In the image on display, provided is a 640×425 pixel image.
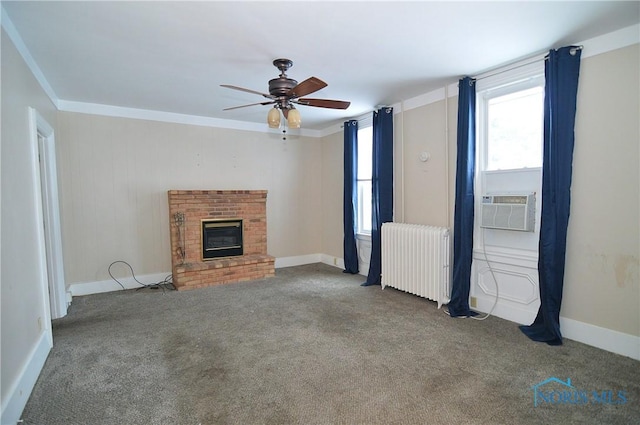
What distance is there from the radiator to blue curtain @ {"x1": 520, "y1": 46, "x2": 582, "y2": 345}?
1.00m

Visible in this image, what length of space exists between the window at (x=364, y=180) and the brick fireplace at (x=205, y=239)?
63.3 inches

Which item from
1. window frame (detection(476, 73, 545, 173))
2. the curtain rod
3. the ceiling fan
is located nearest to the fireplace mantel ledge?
the ceiling fan

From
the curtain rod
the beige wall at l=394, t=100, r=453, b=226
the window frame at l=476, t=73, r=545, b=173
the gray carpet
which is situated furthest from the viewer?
the beige wall at l=394, t=100, r=453, b=226

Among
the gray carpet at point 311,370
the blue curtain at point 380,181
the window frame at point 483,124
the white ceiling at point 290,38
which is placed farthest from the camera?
the blue curtain at point 380,181

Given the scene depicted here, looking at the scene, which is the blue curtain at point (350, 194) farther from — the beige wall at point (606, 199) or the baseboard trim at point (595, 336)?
the beige wall at point (606, 199)

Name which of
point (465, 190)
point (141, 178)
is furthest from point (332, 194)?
point (141, 178)

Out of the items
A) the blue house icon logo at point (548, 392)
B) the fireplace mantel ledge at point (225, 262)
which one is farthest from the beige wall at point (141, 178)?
the blue house icon logo at point (548, 392)

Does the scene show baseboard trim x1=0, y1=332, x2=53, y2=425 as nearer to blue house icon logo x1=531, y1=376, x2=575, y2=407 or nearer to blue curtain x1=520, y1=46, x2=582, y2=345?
blue house icon logo x1=531, y1=376, x2=575, y2=407

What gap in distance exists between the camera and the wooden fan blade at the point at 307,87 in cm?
254

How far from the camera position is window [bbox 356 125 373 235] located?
5.38 metres

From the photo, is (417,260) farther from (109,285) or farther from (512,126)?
(109,285)

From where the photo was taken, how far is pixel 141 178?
4.87 metres

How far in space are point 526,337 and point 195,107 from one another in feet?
15.8

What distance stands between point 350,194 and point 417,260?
68.3 inches
